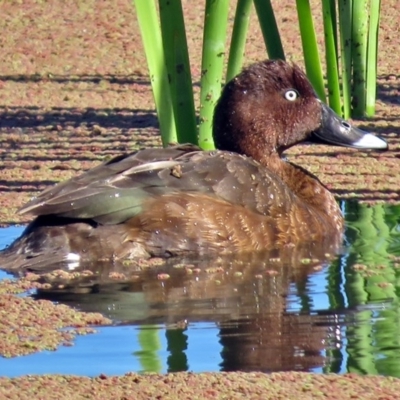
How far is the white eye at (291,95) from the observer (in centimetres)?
799

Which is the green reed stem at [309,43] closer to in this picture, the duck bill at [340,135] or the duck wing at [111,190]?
the duck bill at [340,135]

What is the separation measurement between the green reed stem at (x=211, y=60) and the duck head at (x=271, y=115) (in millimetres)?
478

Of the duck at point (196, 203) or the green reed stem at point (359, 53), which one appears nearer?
the duck at point (196, 203)

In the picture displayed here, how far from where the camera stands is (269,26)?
8.83 metres

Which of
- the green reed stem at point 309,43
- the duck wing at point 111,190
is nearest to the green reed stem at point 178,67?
the duck wing at point 111,190

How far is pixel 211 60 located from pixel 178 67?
0.33 meters

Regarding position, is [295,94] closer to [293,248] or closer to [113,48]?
[293,248]

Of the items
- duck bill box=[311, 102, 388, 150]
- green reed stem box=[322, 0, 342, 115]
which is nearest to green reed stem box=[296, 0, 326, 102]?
green reed stem box=[322, 0, 342, 115]

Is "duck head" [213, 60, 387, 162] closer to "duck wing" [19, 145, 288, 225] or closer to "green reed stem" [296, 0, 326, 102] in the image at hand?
"duck wing" [19, 145, 288, 225]

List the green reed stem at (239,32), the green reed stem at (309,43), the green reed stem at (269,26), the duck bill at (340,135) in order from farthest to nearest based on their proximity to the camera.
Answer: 1. the green reed stem at (309,43)
2. the green reed stem at (239,32)
3. the green reed stem at (269,26)
4. the duck bill at (340,135)

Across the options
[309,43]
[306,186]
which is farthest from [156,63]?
[309,43]

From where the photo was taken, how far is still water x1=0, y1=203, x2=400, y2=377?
15.8 ft

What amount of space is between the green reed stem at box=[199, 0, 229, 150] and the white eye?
612mm

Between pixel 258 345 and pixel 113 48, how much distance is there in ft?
29.2
